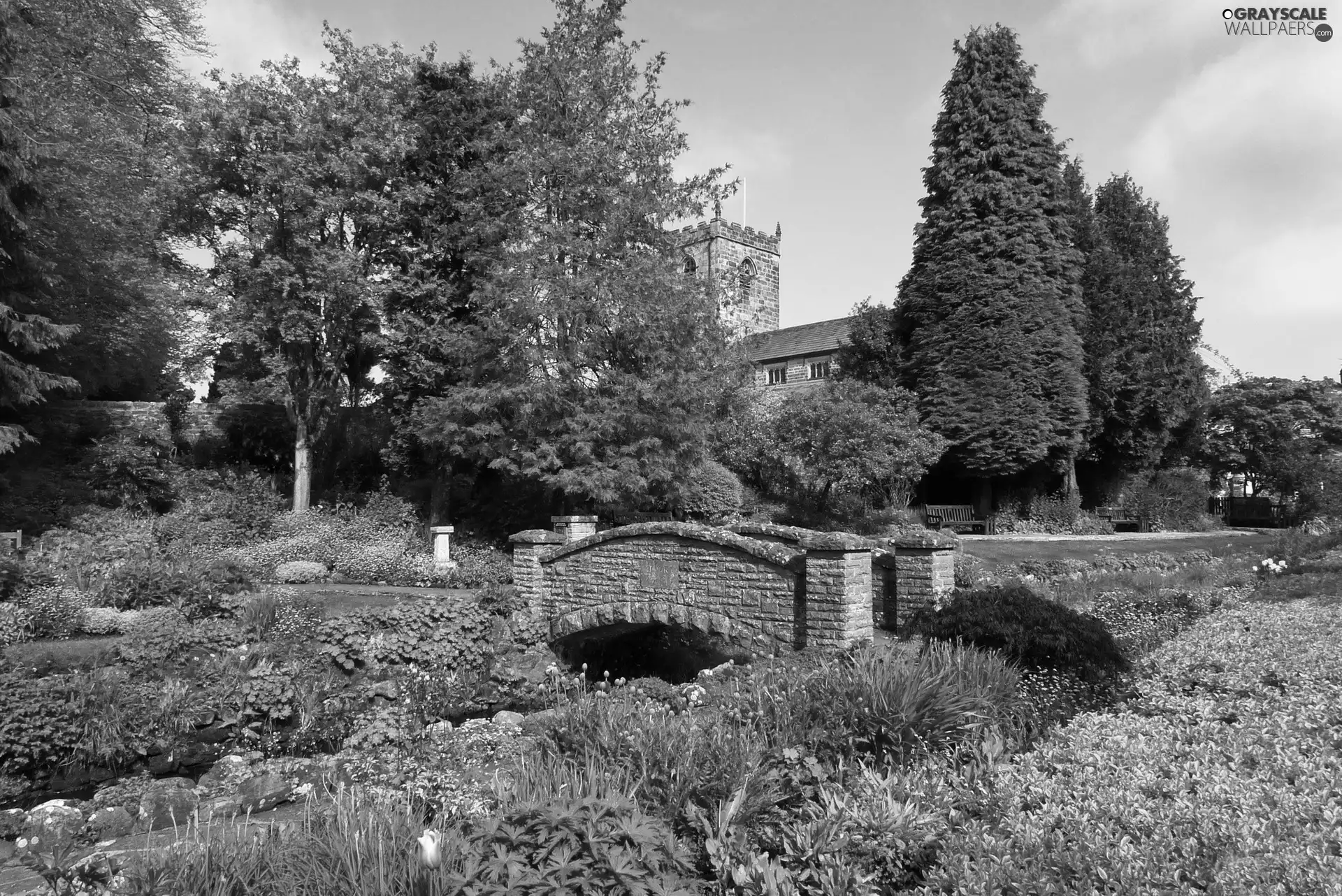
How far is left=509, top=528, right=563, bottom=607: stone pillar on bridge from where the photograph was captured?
1242 cm

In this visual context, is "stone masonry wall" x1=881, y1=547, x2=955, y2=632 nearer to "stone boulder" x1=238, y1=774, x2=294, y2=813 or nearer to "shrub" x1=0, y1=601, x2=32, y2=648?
"stone boulder" x1=238, y1=774, x2=294, y2=813

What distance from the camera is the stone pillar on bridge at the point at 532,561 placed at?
1242 cm

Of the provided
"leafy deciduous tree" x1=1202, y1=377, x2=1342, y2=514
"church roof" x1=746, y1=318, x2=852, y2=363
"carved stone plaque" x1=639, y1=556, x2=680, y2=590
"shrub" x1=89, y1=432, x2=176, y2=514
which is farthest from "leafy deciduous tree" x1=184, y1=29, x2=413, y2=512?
"leafy deciduous tree" x1=1202, y1=377, x2=1342, y2=514

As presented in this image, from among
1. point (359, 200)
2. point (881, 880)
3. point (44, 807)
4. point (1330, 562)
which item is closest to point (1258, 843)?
point (881, 880)

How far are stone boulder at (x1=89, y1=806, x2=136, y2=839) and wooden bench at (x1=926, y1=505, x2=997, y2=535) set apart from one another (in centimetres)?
2307

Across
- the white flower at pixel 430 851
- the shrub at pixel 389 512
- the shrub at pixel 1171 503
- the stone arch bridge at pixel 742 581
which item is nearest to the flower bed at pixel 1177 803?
the white flower at pixel 430 851

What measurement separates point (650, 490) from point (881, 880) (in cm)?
1392

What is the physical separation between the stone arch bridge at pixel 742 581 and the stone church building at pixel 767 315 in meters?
20.2

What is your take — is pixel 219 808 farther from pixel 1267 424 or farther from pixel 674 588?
pixel 1267 424

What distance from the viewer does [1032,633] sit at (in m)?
6.51

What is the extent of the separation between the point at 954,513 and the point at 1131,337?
30.7 feet

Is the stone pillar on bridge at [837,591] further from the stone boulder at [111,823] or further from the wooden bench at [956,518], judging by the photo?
the wooden bench at [956,518]

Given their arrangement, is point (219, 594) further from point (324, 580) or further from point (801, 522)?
point (801, 522)

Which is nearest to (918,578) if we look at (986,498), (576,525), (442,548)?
(576,525)
